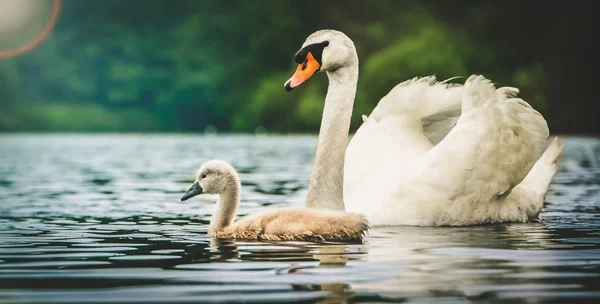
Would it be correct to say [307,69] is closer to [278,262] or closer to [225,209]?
[225,209]

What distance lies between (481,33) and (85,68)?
67.3m

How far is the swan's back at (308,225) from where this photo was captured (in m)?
10.1

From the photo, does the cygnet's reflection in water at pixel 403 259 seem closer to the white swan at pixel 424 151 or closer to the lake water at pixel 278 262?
the lake water at pixel 278 262

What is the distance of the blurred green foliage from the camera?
77.9m

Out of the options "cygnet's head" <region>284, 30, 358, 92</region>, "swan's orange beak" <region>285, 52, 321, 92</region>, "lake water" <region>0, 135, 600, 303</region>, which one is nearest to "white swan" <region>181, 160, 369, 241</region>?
"lake water" <region>0, 135, 600, 303</region>

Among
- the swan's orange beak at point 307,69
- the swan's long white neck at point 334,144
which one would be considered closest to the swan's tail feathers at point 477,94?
the swan's long white neck at point 334,144

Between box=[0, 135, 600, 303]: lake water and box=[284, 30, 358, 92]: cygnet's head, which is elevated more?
box=[284, 30, 358, 92]: cygnet's head

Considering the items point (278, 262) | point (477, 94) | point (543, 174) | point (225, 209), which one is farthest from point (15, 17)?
point (278, 262)

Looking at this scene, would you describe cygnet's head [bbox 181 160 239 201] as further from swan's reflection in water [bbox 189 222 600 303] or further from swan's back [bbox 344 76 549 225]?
swan's back [bbox 344 76 549 225]

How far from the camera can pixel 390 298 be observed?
23.3ft

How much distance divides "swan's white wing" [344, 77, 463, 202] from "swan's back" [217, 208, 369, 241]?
89.2 inches

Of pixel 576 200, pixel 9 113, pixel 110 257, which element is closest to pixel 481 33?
pixel 9 113

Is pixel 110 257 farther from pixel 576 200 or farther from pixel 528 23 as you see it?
pixel 528 23

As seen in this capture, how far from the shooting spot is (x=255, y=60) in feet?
415
